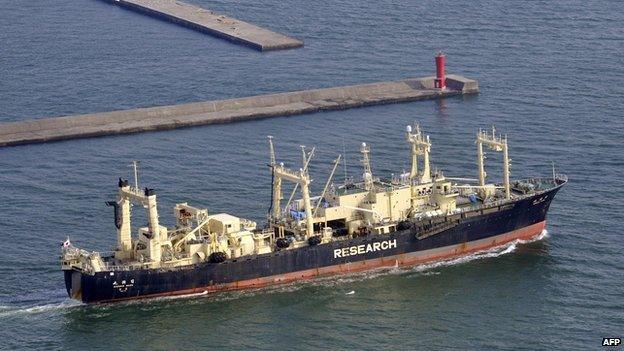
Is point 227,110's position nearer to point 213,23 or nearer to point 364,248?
point 213,23

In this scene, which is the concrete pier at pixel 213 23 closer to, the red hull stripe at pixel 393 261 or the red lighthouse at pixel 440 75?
the red lighthouse at pixel 440 75

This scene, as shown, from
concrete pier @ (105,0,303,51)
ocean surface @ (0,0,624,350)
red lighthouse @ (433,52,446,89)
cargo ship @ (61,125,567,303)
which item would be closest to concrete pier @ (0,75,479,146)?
red lighthouse @ (433,52,446,89)

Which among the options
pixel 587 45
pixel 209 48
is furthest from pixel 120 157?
pixel 587 45

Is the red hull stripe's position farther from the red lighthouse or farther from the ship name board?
the red lighthouse

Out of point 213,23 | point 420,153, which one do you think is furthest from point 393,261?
point 213,23

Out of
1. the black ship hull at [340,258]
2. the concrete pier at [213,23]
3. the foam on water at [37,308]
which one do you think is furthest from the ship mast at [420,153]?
the concrete pier at [213,23]

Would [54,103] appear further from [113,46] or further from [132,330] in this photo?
[132,330]
